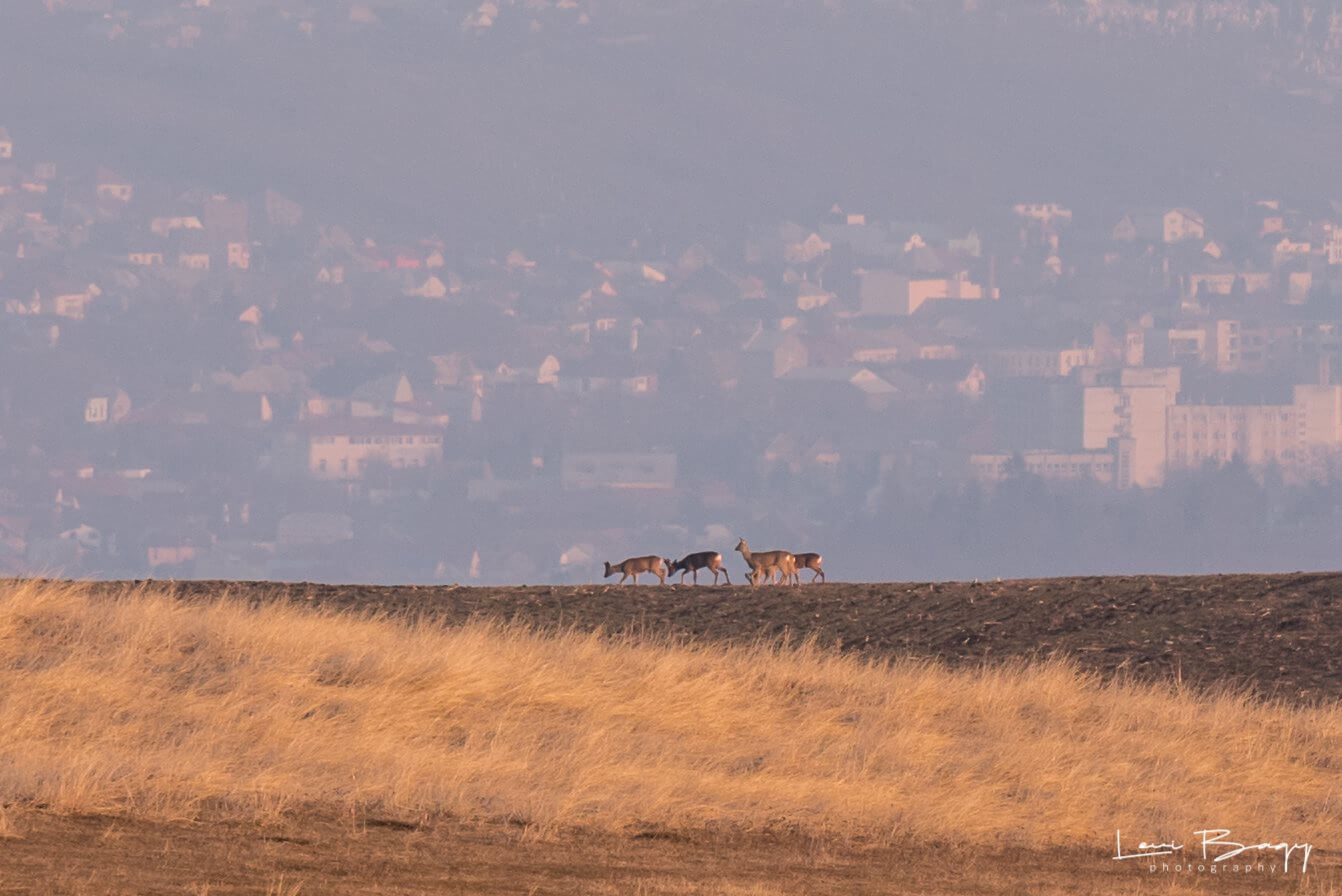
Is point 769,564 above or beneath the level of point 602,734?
above

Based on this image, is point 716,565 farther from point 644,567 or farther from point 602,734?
point 602,734

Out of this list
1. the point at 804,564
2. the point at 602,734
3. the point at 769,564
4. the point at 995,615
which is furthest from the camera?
the point at 804,564

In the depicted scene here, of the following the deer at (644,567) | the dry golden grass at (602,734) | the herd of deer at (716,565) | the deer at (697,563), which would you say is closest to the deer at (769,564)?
the herd of deer at (716,565)

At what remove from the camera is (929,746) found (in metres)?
18.1

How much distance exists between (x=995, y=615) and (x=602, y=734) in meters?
10.4

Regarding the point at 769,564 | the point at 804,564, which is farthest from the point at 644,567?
the point at 804,564

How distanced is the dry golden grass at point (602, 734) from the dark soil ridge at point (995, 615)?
1706 mm

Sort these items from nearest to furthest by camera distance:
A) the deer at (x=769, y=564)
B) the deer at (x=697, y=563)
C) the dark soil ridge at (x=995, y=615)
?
the dark soil ridge at (x=995, y=615) < the deer at (x=697, y=563) < the deer at (x=769, y=564)

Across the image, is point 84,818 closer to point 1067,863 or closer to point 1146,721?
point 1067,863

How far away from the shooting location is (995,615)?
26.4 meters

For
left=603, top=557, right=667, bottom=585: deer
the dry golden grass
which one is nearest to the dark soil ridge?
the dry golden grass

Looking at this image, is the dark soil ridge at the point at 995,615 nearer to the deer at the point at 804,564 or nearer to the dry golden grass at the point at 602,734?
the dry golden grass at the point at 602,734

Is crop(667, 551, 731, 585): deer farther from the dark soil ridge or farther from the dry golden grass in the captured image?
the dry golden grass

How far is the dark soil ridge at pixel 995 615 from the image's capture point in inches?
952
